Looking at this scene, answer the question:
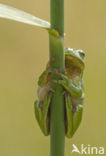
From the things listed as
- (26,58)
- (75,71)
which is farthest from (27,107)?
(75,71)

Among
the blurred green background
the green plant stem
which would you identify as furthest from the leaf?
the blurred green background

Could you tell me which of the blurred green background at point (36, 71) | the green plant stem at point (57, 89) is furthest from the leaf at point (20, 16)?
the blurred green background at point (36, 71)

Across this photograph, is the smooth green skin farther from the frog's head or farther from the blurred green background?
the blurred green background

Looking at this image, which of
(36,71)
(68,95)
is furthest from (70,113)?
(36,71)

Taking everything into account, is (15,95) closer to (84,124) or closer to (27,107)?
(27,107)

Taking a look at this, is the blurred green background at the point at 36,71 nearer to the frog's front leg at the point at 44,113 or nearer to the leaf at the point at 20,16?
the frog's front leg at the point at 44,113

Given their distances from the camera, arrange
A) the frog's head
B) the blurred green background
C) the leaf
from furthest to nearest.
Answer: the blurred green background < the frog's head < the leaf
